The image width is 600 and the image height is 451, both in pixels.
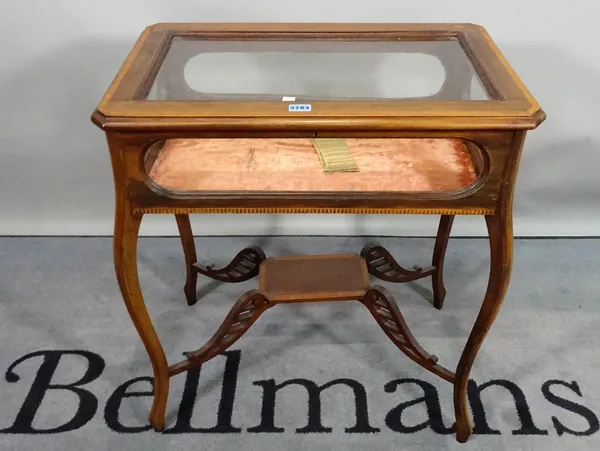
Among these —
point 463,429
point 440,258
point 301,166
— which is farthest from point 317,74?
point 463,429

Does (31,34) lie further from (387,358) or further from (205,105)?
(387,358)

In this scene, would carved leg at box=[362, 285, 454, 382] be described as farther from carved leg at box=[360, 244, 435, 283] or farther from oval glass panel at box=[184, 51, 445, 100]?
oval glass panel at box=[184, 51, 445, 100]

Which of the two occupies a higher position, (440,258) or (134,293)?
(134,293)

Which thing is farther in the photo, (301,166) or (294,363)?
(294,363)

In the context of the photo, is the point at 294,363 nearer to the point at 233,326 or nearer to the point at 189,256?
the point at 233,326

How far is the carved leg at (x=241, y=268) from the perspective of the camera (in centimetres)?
142

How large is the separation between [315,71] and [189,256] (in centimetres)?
58

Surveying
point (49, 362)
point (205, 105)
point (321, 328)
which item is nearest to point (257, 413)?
point (321, 328)

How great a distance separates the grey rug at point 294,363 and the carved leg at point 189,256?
3 centimetres

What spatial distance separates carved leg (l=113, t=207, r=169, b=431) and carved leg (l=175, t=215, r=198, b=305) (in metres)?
0.34

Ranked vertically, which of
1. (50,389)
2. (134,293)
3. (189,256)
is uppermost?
(134,293)

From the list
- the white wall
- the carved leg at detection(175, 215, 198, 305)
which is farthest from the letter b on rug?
the white wall

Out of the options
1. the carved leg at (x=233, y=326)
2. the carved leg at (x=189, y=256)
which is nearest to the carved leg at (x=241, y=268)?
the carved leg at (x=189, y=256)

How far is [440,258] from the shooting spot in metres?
1.50
